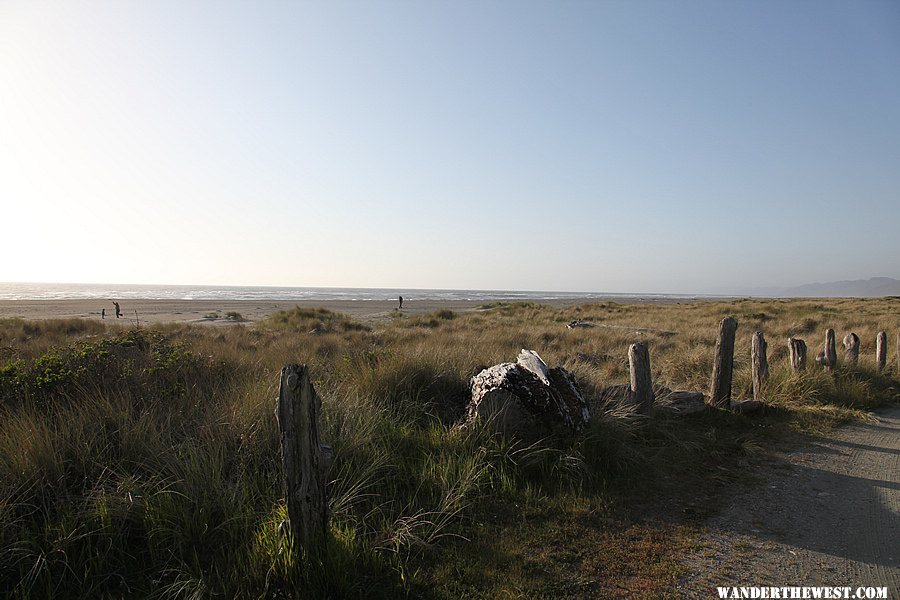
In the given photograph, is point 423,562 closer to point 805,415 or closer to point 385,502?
point 385,502

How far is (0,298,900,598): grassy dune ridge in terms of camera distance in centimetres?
298

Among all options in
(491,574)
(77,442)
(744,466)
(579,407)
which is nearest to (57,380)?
(77,442)

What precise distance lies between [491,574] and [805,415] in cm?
666

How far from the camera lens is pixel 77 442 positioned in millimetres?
3900

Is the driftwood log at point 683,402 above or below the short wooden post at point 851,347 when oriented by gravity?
below

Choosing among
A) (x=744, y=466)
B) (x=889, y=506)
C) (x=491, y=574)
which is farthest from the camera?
(x=744, y=466)

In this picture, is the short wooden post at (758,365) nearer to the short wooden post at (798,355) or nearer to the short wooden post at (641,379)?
the short wooden post at (798,355)

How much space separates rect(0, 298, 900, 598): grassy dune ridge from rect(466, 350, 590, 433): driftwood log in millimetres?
207

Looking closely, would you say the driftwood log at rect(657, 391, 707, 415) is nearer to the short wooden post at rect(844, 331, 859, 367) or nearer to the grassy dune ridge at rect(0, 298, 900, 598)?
the grassy dune ridge at rect(0, 298, 900, 598)

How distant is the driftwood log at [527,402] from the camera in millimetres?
5027

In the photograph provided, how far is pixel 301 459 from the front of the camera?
291cm

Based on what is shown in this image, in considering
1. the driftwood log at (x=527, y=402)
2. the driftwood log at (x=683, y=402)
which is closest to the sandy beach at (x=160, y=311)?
the driftwood log at (x=527, y=402)

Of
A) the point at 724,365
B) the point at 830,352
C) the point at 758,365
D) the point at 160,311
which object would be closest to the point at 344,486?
the point at 724,365

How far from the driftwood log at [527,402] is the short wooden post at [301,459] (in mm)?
2378
